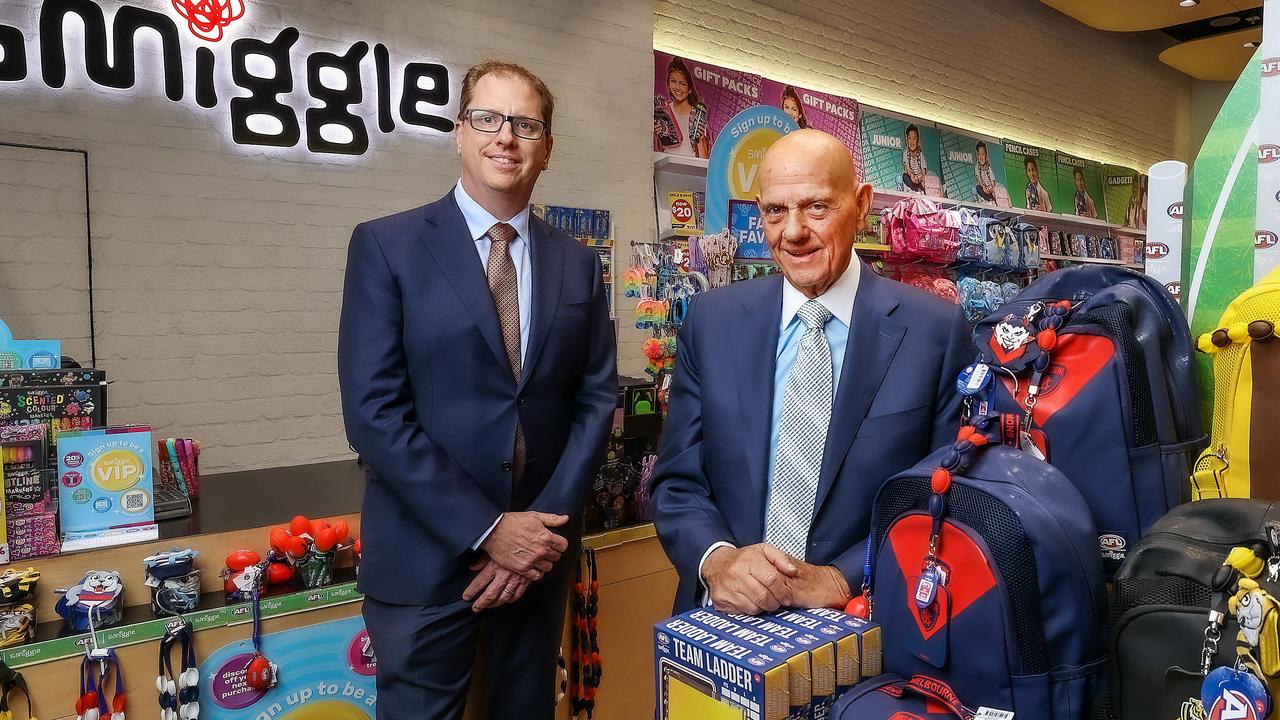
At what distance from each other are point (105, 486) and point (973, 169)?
23.4ft

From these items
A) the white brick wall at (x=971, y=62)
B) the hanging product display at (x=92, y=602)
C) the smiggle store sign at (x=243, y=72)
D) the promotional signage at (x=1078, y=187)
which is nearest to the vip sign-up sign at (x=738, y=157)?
the white brick wall at (x=971, y=62)

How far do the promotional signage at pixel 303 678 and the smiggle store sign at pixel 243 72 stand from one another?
8.40 feet

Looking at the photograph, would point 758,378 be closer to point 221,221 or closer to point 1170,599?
point 1170,599

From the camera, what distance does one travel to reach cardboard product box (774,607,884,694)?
96 cm

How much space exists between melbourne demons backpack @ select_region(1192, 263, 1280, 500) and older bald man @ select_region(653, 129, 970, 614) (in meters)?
0.36

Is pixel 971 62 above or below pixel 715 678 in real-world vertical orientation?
above

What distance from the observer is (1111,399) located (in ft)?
3.83

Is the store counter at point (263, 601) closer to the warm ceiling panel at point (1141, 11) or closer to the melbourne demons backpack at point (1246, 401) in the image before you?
the melbourne demons backpack at point (1246, 401)

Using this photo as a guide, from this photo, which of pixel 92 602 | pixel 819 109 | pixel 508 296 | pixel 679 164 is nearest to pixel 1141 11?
pixel 819 109

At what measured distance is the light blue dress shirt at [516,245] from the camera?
1.74m

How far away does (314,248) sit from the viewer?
3.92 metres

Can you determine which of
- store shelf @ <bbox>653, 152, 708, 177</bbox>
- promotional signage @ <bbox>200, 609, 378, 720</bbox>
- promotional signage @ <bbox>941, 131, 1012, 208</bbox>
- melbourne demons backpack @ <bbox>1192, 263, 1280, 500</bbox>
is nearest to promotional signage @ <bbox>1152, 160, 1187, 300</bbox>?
melbourne demons backpack @ <bbox>1192, 263, 1280, 500</bbox>

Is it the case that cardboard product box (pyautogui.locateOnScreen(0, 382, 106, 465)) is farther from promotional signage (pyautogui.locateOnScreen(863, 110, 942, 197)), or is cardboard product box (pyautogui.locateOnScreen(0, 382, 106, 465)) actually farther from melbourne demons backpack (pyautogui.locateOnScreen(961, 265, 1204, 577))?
promotional signage (pyautogui.locateOnScreen(863, 110, 942, 197))

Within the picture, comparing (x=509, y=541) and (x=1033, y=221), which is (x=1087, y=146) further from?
(x=509, y=541)
